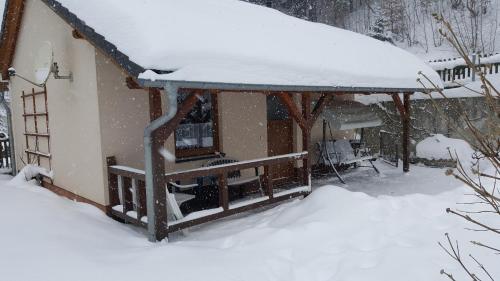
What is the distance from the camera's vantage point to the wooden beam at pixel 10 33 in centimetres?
825

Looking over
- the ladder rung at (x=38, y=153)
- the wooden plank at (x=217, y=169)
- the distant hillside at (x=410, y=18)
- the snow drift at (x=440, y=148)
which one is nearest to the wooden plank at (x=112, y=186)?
the wooden plank at (x=217, y=169)

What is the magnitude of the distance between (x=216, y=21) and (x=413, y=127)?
742 cm

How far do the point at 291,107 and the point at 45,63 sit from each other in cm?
416

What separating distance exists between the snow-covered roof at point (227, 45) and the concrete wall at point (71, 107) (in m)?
0.99

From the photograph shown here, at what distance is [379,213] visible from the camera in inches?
218

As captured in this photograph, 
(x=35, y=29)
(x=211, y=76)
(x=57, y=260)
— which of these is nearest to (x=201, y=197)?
(x=211, y=76)

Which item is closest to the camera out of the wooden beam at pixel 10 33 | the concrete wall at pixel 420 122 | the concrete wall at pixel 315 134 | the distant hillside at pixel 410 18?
the wooden beam at pixel 10 33

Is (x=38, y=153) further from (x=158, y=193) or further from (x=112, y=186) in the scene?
(x=158, y=193)

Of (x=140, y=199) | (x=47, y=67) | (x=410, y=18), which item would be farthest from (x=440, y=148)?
(x=410, y=18)

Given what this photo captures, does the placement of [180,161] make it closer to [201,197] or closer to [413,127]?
[201,197]

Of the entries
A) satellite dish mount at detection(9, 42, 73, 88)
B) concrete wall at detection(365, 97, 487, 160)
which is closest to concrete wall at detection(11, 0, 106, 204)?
satellite dish mount at detection(9, 42, 73, 88)

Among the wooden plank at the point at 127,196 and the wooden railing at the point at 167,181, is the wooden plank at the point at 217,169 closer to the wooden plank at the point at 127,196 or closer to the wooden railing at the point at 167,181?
the wooden railing at the point at 167,181

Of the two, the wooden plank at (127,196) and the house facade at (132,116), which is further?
the wooden plank at (127,196)

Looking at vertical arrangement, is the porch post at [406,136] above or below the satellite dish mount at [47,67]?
below
